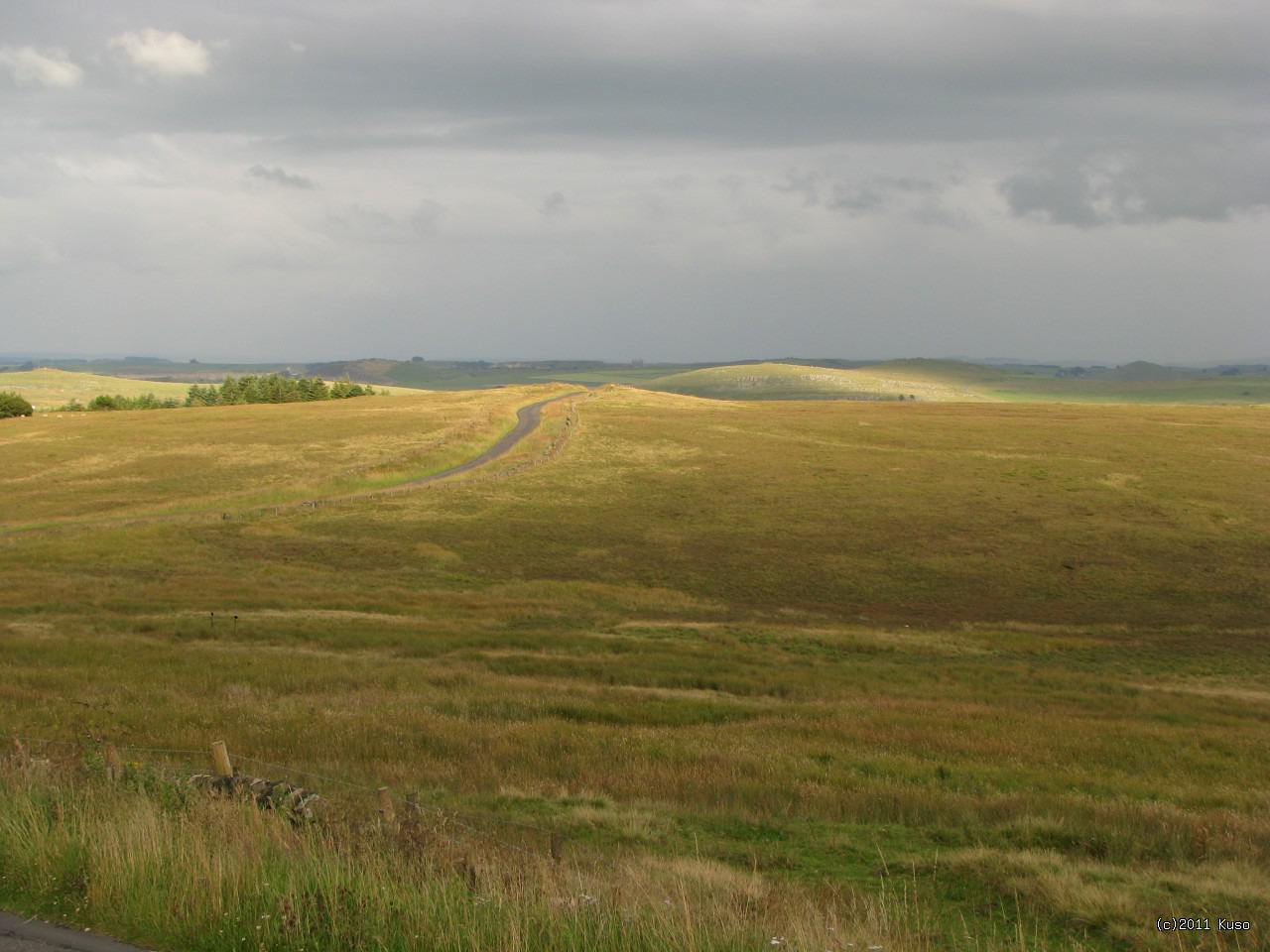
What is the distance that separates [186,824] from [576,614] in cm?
2689

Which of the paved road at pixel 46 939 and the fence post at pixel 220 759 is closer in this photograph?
the paved road at pixel 46 939

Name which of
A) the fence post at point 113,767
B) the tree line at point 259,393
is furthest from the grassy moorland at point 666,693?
the tree line at point 259,393

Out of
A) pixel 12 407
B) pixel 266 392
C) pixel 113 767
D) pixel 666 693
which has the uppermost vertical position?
pixel 266 392

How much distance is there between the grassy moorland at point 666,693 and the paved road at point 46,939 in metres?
0.20

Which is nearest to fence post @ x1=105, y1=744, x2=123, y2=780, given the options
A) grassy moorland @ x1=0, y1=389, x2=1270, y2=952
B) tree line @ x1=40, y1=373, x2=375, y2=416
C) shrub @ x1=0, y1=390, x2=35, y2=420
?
grassy moorland @ x1=0, y1=389, x2=1270, y2=952

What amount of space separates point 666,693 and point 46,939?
16.0m

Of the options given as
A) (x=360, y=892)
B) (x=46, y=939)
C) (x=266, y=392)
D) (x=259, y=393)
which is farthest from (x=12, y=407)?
(x=360, y=892)

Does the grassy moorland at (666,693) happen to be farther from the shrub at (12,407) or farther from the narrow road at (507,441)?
the shrub at (12,407)

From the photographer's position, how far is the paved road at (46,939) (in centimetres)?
650

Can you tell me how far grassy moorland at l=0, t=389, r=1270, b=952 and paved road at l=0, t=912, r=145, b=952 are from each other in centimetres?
20

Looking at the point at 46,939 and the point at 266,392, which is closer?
the point at 46,939

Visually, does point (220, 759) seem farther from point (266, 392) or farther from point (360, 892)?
point (266, 392)

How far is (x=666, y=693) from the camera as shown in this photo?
857 inches

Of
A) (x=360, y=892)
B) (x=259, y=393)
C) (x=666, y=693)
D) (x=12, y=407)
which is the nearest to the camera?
(x=360, y=892)
